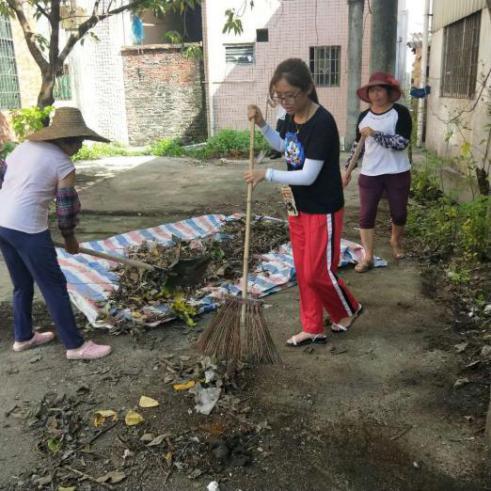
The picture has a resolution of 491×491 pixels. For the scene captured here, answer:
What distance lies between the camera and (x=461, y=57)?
7.82 m

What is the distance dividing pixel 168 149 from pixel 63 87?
331cm

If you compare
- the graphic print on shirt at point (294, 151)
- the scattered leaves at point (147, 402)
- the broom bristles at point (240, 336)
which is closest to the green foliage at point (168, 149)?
the graphic print on shirt at point (294, 151)

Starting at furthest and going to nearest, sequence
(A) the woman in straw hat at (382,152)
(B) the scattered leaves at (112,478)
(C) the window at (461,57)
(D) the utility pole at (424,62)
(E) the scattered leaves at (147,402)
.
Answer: (D) the utility pole at (424,62) < (C) the window at (461,57) < (A) the woman in straw hat at (382,152) < (E) the scattered leaves at (147,402) < (B) the scattered leaves at (112,478)

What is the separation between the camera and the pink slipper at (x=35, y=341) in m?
3.81

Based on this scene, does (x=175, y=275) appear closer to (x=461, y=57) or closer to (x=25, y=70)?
(x=461, y=57)

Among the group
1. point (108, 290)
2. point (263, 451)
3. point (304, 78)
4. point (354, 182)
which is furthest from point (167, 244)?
point (354, 182)

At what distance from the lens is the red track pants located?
11.2ft

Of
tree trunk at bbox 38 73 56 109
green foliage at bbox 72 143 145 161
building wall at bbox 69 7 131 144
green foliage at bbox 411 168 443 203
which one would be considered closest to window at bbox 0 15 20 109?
green foliage at bbox 72 143 145 161

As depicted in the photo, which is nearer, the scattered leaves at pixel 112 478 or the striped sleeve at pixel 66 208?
the scattered leaves at pixel 112 478

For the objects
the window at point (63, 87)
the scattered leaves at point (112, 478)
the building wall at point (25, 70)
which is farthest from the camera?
the window at point (63, 87)

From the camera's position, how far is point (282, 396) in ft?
10.3

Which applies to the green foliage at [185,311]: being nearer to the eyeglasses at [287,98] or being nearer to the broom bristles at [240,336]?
the broom bristles at [240,336]

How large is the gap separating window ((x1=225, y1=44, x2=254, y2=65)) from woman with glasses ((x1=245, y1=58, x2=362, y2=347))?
40.5 feet

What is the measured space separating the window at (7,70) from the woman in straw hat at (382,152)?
32.3 feet
